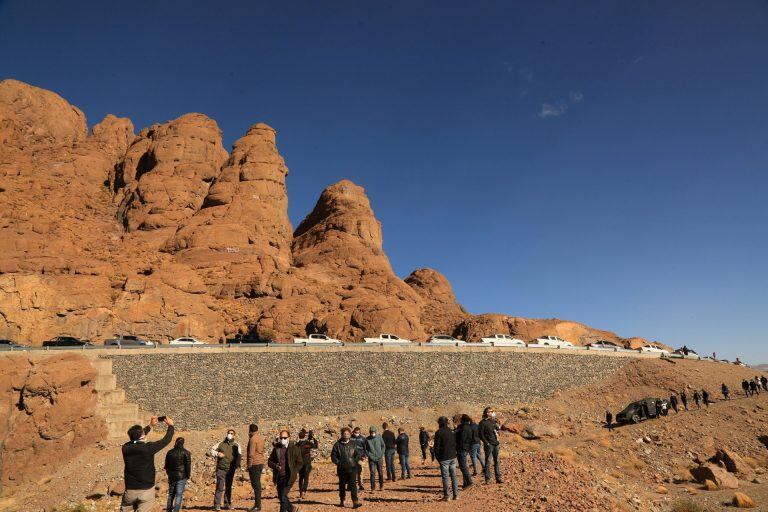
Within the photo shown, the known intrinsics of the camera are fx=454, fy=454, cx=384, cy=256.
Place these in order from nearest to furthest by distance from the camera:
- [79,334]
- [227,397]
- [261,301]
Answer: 1. [227,397]
2. [79,334]
3. [261,301]

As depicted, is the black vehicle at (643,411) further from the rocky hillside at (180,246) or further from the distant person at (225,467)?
the distant person at (225,467)

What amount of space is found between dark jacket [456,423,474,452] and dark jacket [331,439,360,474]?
8.93 ft

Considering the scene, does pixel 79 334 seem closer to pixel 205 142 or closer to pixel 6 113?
pixel 205 142

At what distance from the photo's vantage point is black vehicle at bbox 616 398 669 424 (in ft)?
95.7

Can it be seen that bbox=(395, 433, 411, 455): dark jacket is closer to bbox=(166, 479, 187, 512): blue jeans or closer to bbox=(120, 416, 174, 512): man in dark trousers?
bbox=(166, 479, 187, 512): blue jeans

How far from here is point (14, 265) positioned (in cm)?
4103

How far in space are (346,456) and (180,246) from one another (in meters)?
52.2

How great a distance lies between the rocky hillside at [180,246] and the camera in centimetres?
4153

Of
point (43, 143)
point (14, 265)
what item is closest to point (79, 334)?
point (14, 265)

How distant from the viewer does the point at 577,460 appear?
2125cm

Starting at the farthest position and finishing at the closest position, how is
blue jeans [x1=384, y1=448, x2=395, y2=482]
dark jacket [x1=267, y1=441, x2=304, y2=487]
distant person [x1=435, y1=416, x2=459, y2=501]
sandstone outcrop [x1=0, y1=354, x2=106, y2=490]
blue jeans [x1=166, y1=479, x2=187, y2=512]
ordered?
sandstone outcrop [x1=0, y1=354, x2=106, y2=490] → blue jeans [x1=384, y1=448, x2=395, y2=482] → distant person [x1=435, y1=416, x2=459, y2=501] → blue jeans [x1=166, y1=479, x2=187, y2=512] → dark jacket [x1=267, y1=441, x2=304, y2=487]

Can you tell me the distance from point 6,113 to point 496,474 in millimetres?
87977

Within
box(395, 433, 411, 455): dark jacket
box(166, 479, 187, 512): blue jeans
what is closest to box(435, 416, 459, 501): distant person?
box(395, 433, 411, 455): dark jacket

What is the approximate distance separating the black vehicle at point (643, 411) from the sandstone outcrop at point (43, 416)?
105ft
